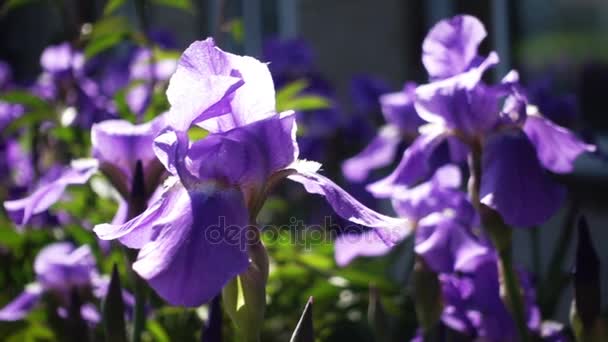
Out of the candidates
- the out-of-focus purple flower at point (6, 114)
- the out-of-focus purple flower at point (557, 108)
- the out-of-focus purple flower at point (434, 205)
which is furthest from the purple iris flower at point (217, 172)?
the out-of-focus purple flower at point (6, 114)

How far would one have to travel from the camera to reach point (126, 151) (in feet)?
3.19

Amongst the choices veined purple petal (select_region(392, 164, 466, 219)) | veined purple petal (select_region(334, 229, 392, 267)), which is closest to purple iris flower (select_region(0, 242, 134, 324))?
veined purple petal (select_region(334, 229, 392, 267))

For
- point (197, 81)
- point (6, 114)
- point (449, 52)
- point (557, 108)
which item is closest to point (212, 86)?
point (197, 81)

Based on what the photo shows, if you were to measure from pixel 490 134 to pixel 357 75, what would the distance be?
79.2 inches

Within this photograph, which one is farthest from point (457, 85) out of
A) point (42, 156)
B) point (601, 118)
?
point (601, 118)

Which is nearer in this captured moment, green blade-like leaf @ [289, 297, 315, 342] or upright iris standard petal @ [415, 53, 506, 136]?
green blade-like leaf @ [289, 297, 315, 342]

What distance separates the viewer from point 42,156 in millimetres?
1985

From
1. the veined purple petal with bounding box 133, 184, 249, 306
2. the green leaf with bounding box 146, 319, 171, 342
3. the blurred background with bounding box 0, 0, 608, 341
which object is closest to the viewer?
the veined purple petal with bounding box 133, 184, 249, 306

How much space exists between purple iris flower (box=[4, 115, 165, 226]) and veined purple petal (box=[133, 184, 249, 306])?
0.91 feet

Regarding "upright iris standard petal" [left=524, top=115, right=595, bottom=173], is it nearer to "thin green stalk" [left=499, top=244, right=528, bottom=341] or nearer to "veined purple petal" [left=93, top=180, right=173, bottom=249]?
"thin green stalk" [left=499, top=244, right=528, bottom=341]

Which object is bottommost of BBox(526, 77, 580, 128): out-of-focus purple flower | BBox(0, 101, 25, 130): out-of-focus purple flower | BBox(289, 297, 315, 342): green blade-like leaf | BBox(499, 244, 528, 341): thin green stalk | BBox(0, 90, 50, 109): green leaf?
BBox(0, 101, 25, 130): out-of-focus purple flower

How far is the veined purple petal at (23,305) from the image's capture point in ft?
3.81

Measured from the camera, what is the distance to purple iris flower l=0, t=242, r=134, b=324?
1.16 m

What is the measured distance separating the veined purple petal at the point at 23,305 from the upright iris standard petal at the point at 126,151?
1.03ft
